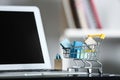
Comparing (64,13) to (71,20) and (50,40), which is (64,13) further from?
(50,40)

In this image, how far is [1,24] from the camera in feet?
3.93

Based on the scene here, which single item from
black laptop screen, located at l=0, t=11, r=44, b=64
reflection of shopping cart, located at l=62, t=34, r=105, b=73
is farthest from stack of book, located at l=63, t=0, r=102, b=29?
black laptop screen, located at l=0, t=11, r=44, b=64

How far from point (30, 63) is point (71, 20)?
25 cm

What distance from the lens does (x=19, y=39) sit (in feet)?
3.93

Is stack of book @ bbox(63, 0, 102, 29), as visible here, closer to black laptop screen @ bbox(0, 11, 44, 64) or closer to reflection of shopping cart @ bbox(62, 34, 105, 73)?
reflection of shopping cart @ bbox(62, 34, 105, 73)

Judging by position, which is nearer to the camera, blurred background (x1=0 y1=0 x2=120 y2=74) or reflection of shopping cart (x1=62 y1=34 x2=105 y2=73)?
reflection of shopping cart (x1=62 y1=34 x2=105 y2=73)

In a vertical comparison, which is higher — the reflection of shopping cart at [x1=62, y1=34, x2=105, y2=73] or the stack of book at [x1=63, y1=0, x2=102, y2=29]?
the stack of book at [x1=63, y1=0, x2=102, y2=29]

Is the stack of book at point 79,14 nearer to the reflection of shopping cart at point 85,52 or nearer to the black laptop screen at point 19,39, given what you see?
the reflection of shopping cart at point 85,52

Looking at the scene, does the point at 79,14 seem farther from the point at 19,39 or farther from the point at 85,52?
the point at 19,39

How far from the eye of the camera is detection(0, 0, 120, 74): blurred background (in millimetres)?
1376

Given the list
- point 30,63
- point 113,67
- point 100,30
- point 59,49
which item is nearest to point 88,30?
point 100,30

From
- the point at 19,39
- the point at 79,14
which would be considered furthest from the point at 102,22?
the point at 19,39

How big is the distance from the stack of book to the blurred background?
128 mm

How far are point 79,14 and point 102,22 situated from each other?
0.19m
